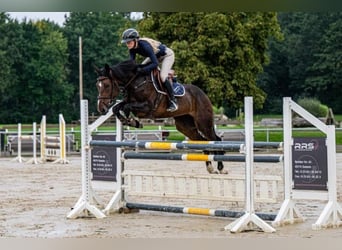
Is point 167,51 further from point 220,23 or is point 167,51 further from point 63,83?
point 63,83

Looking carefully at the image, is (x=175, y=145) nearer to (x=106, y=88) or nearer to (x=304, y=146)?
(x=106, y=88)

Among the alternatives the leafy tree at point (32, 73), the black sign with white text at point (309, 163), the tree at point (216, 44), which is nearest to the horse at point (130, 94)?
the black sign with white text at point (309, 163)

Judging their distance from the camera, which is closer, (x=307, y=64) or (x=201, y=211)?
(x=201, y=211)

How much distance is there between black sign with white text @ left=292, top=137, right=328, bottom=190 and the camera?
5051 mm

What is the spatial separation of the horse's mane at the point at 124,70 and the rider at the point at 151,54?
67 mm

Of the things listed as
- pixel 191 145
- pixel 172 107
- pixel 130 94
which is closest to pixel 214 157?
pixel 191 145

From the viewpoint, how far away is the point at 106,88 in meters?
5.71

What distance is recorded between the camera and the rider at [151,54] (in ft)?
18.8

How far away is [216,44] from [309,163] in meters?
14.3

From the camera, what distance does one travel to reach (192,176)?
5.55 meters

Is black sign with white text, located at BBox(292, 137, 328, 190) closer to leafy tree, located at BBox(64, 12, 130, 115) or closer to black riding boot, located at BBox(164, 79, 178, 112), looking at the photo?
black riding boot, located at BBox(164, 79, 178, 112)

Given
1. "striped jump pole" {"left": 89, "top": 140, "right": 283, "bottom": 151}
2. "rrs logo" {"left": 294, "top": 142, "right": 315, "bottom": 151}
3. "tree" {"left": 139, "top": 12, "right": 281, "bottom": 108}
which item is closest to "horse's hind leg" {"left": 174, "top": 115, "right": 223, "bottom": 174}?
"striped jump pole" {"left": 89, "top": 140, "right": 283, "bottom": 151}

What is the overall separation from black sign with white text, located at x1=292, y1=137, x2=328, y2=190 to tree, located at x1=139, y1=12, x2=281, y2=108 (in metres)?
13.8

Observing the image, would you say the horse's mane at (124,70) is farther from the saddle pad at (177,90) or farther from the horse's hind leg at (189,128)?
the horse's hind leg at (189,128)
